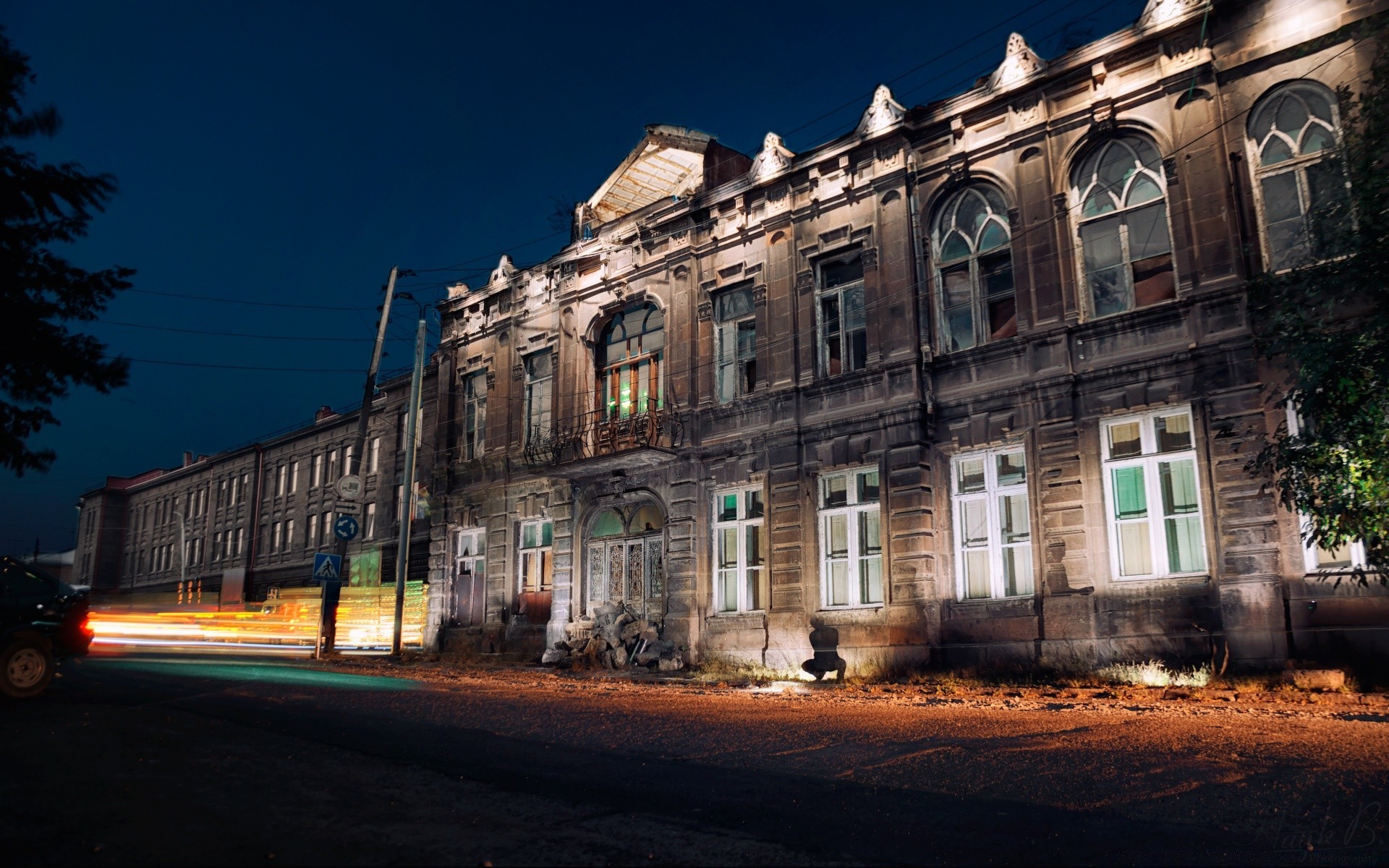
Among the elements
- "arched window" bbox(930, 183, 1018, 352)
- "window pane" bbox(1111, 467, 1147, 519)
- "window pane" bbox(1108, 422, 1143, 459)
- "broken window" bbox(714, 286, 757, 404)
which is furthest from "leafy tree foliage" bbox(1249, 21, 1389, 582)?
"broken window" bbox(714, 286, 757, 404)

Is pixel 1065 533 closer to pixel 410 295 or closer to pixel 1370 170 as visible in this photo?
pixel 1370 170

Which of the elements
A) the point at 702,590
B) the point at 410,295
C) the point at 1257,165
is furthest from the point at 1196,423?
the point at 410,295

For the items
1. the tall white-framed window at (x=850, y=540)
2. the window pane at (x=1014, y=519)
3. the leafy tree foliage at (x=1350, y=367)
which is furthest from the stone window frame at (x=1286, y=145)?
the tall white-framed window at (x=850, y=540)

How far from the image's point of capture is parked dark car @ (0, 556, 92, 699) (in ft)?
38.0

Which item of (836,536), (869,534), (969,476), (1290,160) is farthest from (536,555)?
(1290,160)

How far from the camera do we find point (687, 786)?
6.93m

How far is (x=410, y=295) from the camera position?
29.6 metres

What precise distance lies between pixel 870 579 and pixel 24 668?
520 inches

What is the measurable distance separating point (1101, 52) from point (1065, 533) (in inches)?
318

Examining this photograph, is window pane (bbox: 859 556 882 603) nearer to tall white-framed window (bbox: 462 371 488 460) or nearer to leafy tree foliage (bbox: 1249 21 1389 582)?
leafy tree foliage (bbox: 1249 21 1389 582)

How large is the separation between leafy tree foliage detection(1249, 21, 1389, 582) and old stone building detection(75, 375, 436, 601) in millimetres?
29169

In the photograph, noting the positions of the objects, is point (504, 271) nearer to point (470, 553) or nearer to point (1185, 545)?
point (470, 553)

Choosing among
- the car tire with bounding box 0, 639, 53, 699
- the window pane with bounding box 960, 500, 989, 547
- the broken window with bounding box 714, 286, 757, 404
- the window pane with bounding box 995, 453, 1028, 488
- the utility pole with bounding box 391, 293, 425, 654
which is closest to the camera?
the car tire with bounding box 0, 639, 53, 699

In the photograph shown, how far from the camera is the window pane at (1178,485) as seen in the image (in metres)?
14.6
